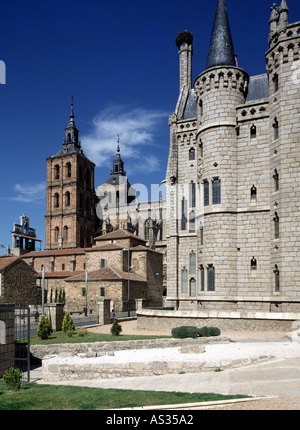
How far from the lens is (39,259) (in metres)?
64.0

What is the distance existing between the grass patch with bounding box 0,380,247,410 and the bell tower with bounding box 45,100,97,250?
60015 mm

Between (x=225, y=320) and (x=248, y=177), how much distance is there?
942cm

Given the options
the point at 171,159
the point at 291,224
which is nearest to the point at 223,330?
the point at 291,224

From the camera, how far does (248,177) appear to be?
2586 centimetres

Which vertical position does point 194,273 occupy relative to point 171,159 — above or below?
below

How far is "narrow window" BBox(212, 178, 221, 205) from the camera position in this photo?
26172 mm

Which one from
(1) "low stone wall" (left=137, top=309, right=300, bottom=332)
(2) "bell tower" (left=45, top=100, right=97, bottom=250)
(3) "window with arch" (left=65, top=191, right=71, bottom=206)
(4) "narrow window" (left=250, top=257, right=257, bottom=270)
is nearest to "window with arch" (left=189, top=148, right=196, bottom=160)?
(4) "narrow window" (left=250, top=257, right=257, bottom=270)

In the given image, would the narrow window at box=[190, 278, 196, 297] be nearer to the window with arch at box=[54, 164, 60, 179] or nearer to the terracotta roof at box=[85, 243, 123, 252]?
the terracotta roof at box=[85, 243, 123, 252]

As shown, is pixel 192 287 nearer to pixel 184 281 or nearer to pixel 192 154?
pixel 184 281

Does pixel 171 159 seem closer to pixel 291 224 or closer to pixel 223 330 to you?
pixel 291 224

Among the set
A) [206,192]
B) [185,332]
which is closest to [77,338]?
[185,332]

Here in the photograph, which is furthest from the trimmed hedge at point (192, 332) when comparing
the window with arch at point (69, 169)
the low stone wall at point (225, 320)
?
the window with arch at point (69, 169)
